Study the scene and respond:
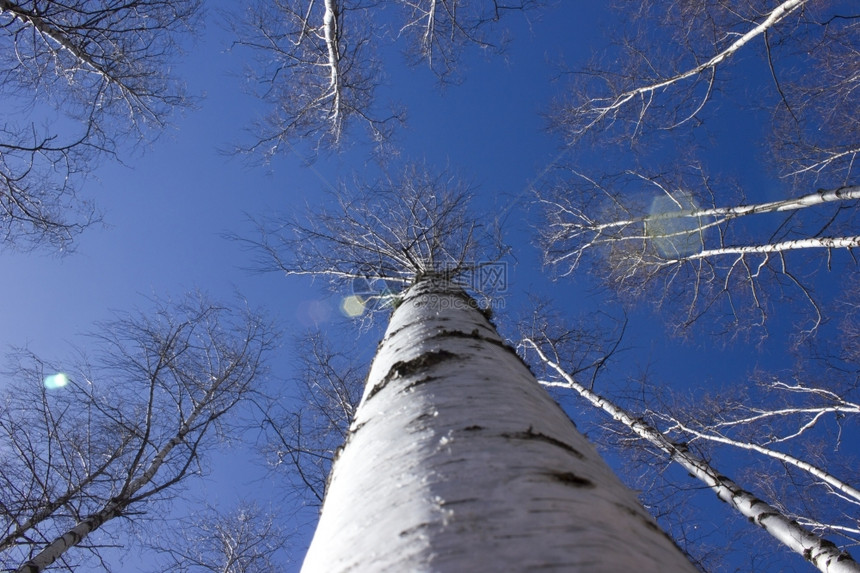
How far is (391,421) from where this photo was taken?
112 centimetres

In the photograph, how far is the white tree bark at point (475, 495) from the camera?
62cm

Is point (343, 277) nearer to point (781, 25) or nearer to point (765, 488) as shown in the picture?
point (781, 25)

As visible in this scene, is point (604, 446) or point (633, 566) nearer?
point (633, 566)

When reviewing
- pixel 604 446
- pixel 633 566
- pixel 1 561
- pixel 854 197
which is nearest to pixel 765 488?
pixel 604 446

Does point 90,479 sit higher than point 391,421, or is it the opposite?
point 90,479

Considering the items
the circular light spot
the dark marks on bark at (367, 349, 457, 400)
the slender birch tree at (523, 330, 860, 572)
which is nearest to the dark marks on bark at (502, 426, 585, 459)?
the dark marks on bark at (367, 349, 457, 400)

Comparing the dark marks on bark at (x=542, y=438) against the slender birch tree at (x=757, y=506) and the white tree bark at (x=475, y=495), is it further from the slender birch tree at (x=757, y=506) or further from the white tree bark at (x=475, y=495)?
the slender birch tree at (x=757, y=506)

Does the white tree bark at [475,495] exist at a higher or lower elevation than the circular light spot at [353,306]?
lower

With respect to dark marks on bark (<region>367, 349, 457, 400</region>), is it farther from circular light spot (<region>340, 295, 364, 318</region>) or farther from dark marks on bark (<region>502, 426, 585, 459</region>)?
circular light spot (<region>340, 295, 364, 318</region>)

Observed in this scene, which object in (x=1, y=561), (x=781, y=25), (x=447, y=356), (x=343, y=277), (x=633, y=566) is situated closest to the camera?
A: (x=633, y=566)

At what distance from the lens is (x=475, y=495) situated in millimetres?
723

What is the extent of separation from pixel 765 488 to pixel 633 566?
8.12 m

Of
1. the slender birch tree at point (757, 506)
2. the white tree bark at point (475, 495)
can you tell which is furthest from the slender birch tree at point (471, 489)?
the slender birch tree at point (757, 506)

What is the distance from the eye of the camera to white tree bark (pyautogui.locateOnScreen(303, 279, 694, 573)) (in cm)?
62
